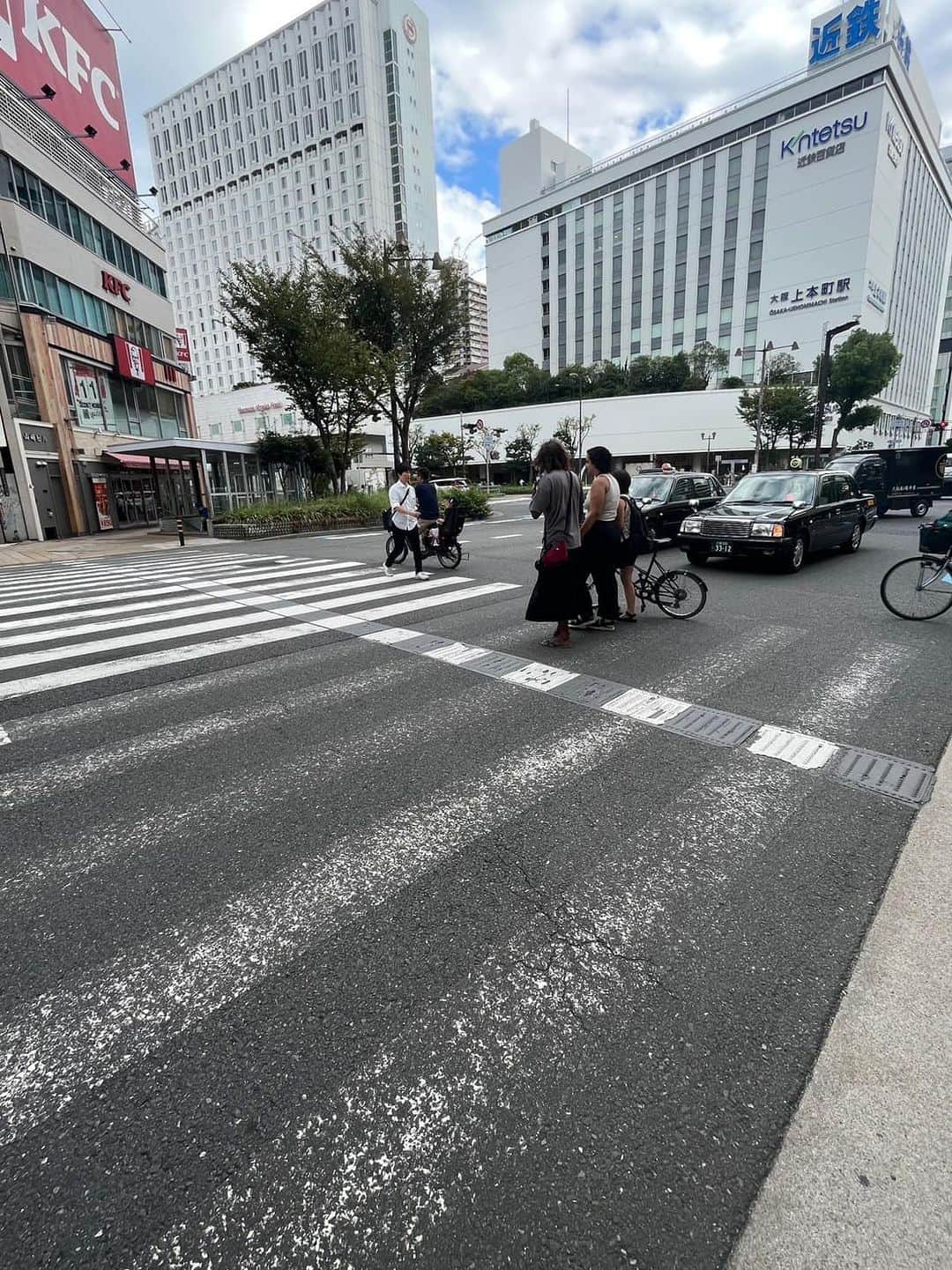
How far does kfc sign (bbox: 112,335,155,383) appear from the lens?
94.3ft

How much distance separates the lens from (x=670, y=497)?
13742mm

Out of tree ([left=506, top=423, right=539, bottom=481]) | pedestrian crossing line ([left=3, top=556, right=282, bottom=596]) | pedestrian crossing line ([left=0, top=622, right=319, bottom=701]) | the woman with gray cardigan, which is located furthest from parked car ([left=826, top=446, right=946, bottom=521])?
tree ([left=506, top=423, right=539, bottom=481])

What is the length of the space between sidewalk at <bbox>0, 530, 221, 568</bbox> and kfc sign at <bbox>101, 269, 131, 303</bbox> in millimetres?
12060

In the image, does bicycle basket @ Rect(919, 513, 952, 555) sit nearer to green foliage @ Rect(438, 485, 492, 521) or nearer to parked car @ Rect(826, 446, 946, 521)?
parked car @ Rect(826, 446, 946, 521)

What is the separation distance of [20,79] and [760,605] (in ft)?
112

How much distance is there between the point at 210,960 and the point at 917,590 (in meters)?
7.75

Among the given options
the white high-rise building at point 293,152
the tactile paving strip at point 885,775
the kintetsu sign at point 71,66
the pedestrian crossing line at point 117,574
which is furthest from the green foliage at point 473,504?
the white high-rise building at point 293,152

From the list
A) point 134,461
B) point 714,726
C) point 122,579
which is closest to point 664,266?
point 134,461

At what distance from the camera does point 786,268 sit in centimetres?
7100

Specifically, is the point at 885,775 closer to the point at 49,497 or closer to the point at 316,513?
the point at 316,513

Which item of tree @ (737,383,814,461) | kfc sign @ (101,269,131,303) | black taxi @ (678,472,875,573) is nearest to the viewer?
black taxi @ (678,472,875,573)

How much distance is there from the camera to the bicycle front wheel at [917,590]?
22.6 ft

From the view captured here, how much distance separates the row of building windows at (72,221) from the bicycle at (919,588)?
3042cm

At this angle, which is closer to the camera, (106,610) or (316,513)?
(106,610)
